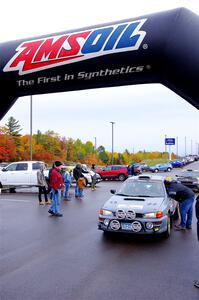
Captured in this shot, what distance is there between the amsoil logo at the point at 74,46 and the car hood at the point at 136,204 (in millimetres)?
4927

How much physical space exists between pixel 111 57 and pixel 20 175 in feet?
55.7

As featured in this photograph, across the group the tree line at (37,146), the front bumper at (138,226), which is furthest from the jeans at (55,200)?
the tree line at (37,146)

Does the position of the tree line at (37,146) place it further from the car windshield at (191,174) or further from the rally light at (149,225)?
the rally light at (149,225)

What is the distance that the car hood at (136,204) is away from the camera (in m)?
7.73

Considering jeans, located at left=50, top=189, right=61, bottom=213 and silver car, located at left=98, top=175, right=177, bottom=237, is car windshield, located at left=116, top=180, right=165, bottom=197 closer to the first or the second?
silver car, located at left=98, top=175, right=177, bottom=237

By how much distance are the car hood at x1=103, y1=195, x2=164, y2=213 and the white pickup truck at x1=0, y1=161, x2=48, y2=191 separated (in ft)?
38.4

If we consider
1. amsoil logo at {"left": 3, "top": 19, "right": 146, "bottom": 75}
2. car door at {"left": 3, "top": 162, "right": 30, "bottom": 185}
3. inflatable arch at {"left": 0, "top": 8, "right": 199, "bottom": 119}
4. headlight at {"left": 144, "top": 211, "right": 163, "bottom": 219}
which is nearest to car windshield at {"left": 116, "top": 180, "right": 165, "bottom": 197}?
headlight at {"left": 144, "top": 211, "right": 163, "bottom": 219}

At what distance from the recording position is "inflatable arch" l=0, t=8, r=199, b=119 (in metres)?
3.19

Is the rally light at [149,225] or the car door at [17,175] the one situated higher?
the car door at [17,175]

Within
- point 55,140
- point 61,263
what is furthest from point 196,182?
point 55,140

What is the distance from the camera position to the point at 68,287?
4961 mm

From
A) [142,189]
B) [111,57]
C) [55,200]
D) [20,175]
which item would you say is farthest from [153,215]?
[20,175]

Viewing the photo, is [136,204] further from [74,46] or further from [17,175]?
[17,175]

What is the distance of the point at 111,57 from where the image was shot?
3426 millimetres
